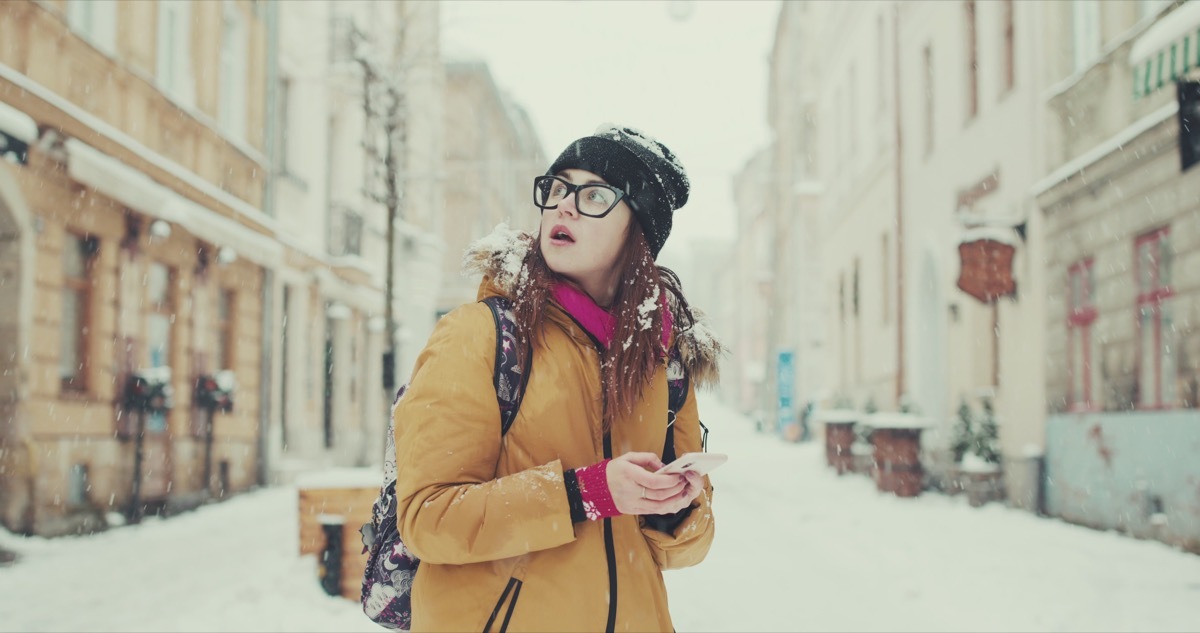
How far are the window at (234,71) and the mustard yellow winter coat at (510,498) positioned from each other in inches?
523

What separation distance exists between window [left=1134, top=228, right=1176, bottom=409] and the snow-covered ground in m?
1.25

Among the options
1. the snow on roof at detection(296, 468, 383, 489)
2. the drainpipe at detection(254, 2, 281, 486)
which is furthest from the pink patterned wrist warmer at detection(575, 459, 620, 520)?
the drainpipe at detection(254, 2, 281, 486)

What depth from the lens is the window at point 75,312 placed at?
10219 millimetres

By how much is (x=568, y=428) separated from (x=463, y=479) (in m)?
0.22

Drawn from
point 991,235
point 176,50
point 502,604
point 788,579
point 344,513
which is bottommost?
point 788,579

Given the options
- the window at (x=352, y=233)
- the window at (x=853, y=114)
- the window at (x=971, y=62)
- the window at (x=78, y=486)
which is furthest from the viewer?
the window at (x=853, y=114)

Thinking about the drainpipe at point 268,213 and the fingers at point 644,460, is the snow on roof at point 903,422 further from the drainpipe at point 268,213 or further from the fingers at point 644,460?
the fingers at point 644,460

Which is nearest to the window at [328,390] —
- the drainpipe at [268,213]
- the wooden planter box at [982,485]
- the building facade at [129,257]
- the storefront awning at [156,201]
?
the drainpipe at [268,213]

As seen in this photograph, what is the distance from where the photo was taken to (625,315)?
2076 mm

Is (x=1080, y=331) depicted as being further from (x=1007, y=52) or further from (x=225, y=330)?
(x=225, y=330)

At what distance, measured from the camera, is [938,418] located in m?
15.8

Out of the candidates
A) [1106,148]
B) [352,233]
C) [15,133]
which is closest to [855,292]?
[352,233]

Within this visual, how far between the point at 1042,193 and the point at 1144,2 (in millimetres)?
2532

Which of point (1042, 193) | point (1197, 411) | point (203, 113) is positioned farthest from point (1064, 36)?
point (203, 113)
